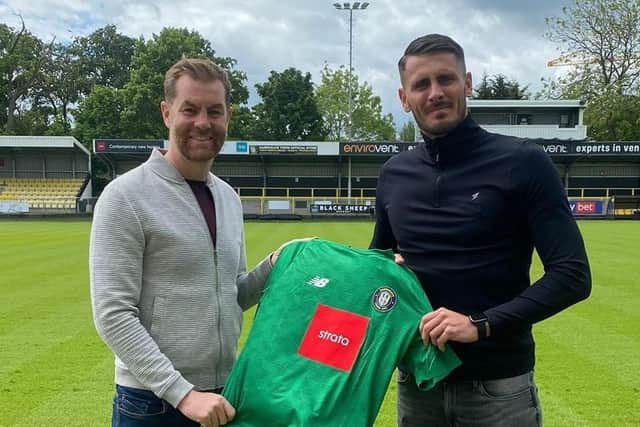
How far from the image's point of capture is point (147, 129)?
4725cm

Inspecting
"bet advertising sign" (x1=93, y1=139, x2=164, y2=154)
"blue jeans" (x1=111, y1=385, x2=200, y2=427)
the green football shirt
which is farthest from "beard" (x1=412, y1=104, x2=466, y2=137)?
"bet advertising sign" (x1=93, y1=139, x2=164, y2=154)

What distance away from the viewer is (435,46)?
6.89 ft

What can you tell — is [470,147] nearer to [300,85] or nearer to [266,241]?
[266,241]

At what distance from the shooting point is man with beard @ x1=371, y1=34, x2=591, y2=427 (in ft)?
6.28

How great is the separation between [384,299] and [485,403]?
595 millimetres

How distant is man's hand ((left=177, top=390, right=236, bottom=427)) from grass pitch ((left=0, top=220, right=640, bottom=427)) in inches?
101

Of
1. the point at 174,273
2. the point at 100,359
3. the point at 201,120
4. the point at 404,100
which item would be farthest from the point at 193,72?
the point at 100,359

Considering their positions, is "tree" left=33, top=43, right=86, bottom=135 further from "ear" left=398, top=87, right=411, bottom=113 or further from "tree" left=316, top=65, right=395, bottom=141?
"ear" left=398, top=87, right=411, bottom=113

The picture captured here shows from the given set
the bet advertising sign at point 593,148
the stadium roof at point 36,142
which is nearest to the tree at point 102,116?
the stadium roof at point 36,142

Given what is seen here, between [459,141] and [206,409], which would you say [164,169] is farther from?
[459,141]

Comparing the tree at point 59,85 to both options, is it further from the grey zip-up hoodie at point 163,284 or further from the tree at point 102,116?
the grey zip-up hoodie at point 163,284

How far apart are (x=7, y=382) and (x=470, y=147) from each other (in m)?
4.77

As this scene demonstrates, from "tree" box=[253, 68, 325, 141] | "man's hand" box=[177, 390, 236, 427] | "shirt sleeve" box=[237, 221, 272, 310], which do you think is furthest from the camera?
"tree" box=[253, 68, 325, 141]

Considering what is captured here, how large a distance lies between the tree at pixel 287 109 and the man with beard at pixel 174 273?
5064 cm
